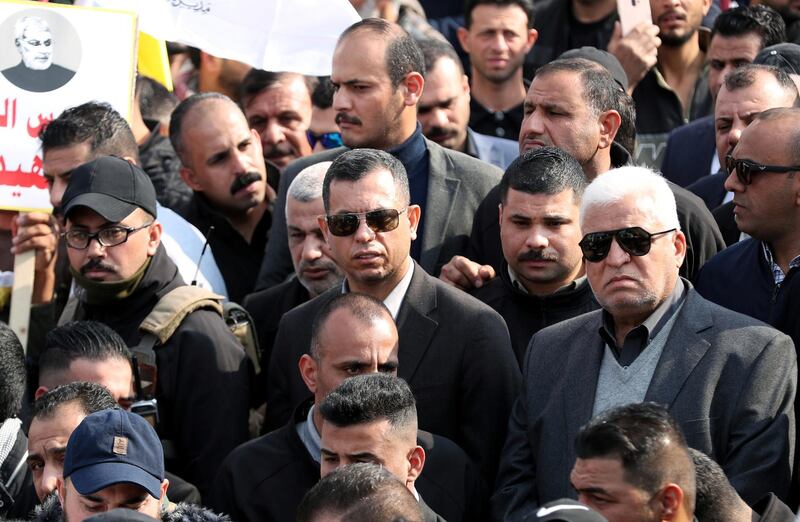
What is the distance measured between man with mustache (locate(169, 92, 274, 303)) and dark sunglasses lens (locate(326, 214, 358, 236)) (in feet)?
5.67

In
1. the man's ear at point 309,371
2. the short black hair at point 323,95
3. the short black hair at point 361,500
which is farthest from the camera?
→ the short black hair at point 323,95

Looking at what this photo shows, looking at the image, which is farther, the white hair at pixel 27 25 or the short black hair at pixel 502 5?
the short black hair at pixel 502 5

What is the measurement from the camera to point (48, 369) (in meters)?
7.12

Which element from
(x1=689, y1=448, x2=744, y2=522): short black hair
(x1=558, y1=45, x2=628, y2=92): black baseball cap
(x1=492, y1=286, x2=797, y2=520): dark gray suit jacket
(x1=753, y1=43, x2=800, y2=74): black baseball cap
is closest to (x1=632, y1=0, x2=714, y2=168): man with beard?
(x1=558, y1=45, x2=628, y2=92): black baseball cap

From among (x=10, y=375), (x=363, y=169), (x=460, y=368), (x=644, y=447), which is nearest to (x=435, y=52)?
(x=363, y=169)

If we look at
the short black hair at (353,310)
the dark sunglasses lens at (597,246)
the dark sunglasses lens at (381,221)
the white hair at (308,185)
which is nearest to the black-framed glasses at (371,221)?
the dark sunglasses lens at (381,221)

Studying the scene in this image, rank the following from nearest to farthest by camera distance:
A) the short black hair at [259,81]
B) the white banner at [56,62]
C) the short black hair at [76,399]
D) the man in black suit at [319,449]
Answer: the man in black suit at [319,449], the short black hair at [76,399], the white banner at [56,62], the short black hair at [259,81]

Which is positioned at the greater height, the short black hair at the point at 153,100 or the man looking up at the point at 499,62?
the man looking up at the point at 499,62

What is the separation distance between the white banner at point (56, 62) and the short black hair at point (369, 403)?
10.1 ft

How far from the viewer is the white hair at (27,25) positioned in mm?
8695

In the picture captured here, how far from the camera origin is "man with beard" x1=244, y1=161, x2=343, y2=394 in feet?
25.8

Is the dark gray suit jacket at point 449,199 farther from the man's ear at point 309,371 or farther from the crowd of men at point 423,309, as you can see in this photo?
the man's ear at point 309,371

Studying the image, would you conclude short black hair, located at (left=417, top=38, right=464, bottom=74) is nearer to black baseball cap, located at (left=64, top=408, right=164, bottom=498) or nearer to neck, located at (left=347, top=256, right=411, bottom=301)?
neck, located at (left=347, top=256, right=411, bottom=301)

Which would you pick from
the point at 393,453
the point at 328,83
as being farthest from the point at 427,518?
the point at 328,83
